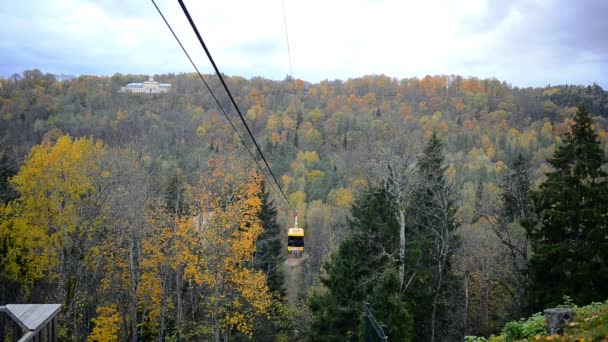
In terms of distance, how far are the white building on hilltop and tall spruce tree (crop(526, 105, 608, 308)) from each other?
92.4 metres

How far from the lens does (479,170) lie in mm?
69250

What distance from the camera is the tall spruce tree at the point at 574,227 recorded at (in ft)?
51.0

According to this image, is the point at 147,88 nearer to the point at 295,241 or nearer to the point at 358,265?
the point at 295,241

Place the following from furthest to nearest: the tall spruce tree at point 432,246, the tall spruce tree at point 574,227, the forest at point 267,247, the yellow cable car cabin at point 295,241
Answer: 1. the yellow cable car cabin at point 295,241
2. the tall spruce tree at point 432,246
3. the forest at point 267,247
4. the tall spruce tree at point 574,227

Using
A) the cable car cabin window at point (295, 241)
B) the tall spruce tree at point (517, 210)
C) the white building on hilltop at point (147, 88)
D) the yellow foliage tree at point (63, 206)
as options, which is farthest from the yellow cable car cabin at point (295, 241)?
the white building on hilltop at point (147, 88)

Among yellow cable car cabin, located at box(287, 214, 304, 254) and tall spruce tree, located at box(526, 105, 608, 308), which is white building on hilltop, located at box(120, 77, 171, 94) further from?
tall spruce tree, located at box(526, 105, 608, 308)

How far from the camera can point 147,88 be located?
10106 cm

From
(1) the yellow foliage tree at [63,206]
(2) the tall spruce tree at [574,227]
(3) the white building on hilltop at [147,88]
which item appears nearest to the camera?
(2) the tall spruce tree at [574,227]

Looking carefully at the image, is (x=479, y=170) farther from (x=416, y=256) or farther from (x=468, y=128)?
(x=416, y=256)

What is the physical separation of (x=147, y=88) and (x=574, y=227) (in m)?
97.7

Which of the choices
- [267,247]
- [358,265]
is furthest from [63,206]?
[267,247]

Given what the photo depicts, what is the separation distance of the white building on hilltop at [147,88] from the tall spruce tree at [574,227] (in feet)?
303

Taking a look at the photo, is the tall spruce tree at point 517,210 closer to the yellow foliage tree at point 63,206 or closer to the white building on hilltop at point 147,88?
the yellow foliage tree at point 63,206

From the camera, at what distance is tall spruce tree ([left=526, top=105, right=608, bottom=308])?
1554 centimetres
